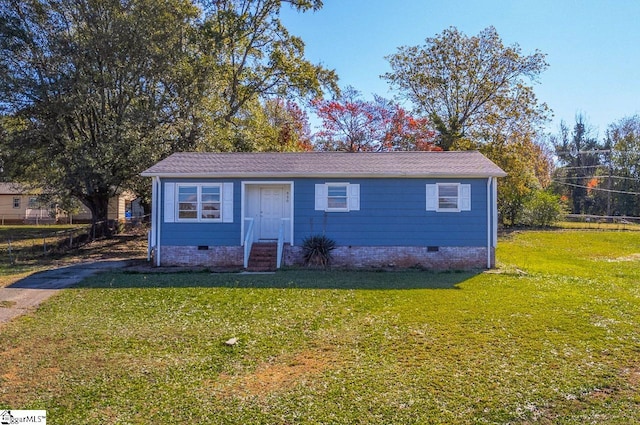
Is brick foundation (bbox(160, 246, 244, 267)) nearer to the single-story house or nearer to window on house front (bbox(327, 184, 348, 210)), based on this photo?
the single-story house

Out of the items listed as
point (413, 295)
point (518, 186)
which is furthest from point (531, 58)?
point (413, 295)

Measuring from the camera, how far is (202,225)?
12922 millimetres

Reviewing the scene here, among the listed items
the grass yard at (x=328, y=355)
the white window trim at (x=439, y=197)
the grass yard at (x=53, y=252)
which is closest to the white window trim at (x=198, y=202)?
the grass yard at (x=53, y=252)

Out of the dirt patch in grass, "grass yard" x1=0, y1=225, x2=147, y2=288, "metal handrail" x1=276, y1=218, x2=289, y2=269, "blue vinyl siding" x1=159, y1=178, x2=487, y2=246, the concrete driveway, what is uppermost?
"blue vinyl siding" x1=159, y1=178, x2=487, y2=246

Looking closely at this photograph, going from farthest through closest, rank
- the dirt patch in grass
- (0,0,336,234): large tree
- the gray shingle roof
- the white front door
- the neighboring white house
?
1. the neighboring white house
2. (0,0,336,234): large tree
3. the white front door
4. the gray shingle roof
5. the dirt patch in grass

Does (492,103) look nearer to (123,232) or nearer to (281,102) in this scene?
(281,102)

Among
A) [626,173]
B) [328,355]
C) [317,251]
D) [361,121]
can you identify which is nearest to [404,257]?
[317,251]

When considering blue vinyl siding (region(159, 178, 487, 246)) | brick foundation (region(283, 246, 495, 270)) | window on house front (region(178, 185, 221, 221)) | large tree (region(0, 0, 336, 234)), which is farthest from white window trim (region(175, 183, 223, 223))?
large tree (region(0, 0, 336, 234))

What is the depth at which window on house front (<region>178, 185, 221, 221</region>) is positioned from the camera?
1292 cm

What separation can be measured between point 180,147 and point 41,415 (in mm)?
15664

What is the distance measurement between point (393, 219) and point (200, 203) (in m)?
5.91

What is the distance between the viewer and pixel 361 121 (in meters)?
27.5

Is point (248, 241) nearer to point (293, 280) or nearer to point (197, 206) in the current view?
point (197, 206)

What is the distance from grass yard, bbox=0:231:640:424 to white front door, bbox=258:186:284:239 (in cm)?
435
